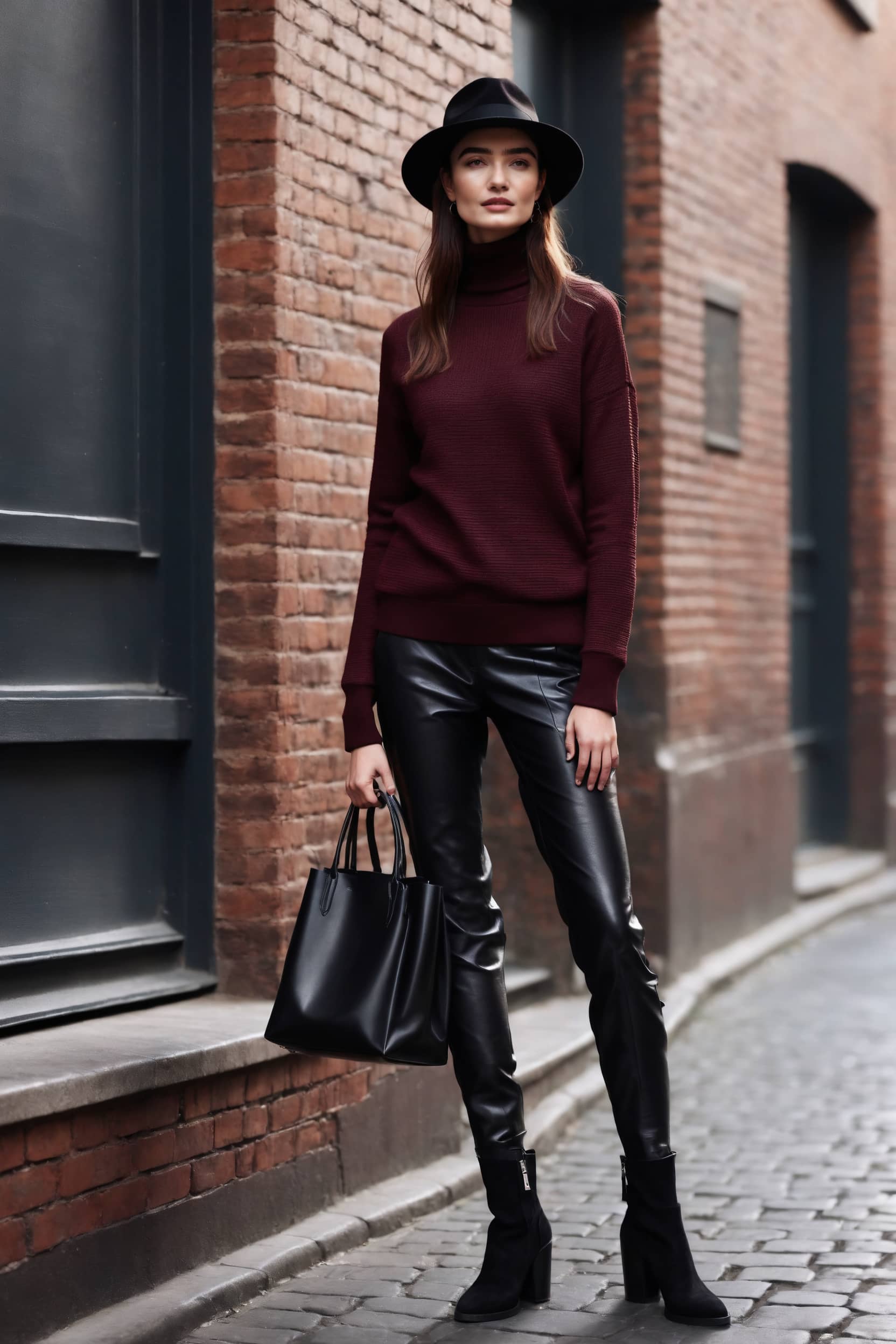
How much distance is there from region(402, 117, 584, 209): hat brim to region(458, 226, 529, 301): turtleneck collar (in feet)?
0.46

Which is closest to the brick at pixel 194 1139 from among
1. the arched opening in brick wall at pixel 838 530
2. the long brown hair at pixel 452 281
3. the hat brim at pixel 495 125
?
the long brown hair at pixel 452 281

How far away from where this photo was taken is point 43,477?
3980 millimetres

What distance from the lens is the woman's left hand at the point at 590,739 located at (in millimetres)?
3418

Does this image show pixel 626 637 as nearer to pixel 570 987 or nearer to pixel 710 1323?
pixel 710 1323

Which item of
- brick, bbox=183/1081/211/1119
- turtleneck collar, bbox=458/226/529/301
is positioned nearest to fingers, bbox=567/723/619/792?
turtleneck collar, bbox=458/226/529/301

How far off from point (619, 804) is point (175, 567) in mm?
3327

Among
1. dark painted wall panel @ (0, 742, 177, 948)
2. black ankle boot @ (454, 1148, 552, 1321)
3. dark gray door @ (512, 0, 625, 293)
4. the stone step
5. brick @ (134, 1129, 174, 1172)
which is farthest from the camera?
the stone step

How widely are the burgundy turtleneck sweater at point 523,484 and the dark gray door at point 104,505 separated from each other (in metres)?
0.87

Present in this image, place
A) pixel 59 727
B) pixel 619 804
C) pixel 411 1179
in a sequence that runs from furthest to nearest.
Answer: pixel 619 804
pixel 411 1179
pixel 59 727

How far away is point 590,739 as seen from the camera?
3418 mm

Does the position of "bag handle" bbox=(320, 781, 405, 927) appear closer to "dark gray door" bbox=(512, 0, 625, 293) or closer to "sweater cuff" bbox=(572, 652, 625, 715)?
"sweater cuff" bbox=(572, 652, 625, 715)

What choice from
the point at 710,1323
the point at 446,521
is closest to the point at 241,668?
the point at 446,521

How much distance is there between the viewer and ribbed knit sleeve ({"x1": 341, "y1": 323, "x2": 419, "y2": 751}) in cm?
362

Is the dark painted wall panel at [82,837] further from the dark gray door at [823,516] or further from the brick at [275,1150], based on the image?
the dark gray door at [823,516]
